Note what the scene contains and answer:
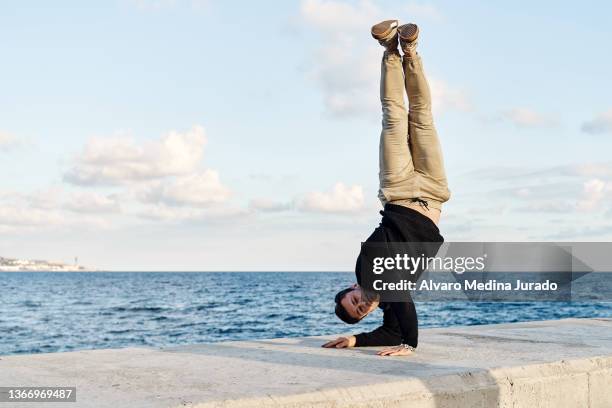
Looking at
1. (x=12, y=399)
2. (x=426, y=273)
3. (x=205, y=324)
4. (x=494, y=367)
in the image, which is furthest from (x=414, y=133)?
(x=205, y=324)

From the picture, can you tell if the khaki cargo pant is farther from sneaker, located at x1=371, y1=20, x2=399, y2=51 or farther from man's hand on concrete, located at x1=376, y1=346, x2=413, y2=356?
man's hand on concrete, located at x1=376, y1=346, x2=413, y2=356

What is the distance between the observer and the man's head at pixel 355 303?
200 inches

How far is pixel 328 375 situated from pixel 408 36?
90.3 inches

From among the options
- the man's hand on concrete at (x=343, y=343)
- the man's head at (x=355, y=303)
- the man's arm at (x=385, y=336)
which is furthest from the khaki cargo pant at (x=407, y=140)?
the man's hand on concrete at (x=343, y=343)

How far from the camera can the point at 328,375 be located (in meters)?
4.19

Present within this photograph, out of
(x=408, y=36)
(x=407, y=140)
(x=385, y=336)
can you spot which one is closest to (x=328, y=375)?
(x=385, y=336)

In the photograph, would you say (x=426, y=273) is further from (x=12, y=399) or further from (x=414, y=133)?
(x=12, y=399)

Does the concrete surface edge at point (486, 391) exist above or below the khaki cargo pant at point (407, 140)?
below

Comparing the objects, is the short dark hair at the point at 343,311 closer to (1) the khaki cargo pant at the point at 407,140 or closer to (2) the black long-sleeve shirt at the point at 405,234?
(2) the black long-sleeve shirt at the point at 405,234

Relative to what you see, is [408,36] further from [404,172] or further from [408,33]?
[404,172]

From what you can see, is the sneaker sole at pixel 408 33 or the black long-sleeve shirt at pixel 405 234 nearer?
the sneaker sole at pixel 408 33

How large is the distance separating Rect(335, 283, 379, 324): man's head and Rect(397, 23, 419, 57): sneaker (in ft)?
5.52

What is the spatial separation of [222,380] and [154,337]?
2372 centimetres

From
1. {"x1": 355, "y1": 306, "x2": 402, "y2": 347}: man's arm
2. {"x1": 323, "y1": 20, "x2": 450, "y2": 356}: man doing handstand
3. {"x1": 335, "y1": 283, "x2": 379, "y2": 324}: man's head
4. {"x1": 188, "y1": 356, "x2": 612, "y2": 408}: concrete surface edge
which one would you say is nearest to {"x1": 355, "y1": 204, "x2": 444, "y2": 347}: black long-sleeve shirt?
{"x1": 323, "y1": 20, "x2": 450, "y2": 356}: man doing handstand
